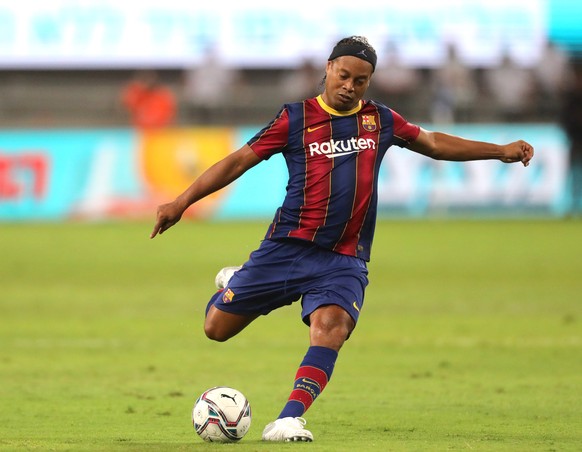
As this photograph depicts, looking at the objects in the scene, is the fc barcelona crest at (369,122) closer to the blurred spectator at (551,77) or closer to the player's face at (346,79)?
the player's face at (346,79)

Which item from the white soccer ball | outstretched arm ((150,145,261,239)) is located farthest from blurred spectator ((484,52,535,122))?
the white soccer ball

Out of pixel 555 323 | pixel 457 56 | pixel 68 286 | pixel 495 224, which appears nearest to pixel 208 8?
pixel 457 56

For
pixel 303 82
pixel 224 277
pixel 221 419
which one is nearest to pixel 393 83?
pixel 303 82

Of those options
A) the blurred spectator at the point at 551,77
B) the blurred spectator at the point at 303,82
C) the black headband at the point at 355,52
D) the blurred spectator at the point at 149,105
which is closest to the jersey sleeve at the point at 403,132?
the black headband at the point at 355,52

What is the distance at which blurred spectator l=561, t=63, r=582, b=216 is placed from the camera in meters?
24.9

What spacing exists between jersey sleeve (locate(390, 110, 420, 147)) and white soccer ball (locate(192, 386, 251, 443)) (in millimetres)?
1793

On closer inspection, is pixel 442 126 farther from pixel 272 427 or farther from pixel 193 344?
pixel 272 427

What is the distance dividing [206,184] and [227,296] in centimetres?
73

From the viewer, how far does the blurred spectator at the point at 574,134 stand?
81.8 feet

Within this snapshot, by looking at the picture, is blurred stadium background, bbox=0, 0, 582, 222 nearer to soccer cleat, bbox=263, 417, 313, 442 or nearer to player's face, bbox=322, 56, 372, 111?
player's face, bbox=322, 56, 372, 111

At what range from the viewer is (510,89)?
2806 cm

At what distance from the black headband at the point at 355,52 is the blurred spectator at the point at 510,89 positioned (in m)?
19.9

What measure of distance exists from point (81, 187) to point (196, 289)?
31.8ft

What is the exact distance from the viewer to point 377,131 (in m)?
7.37
